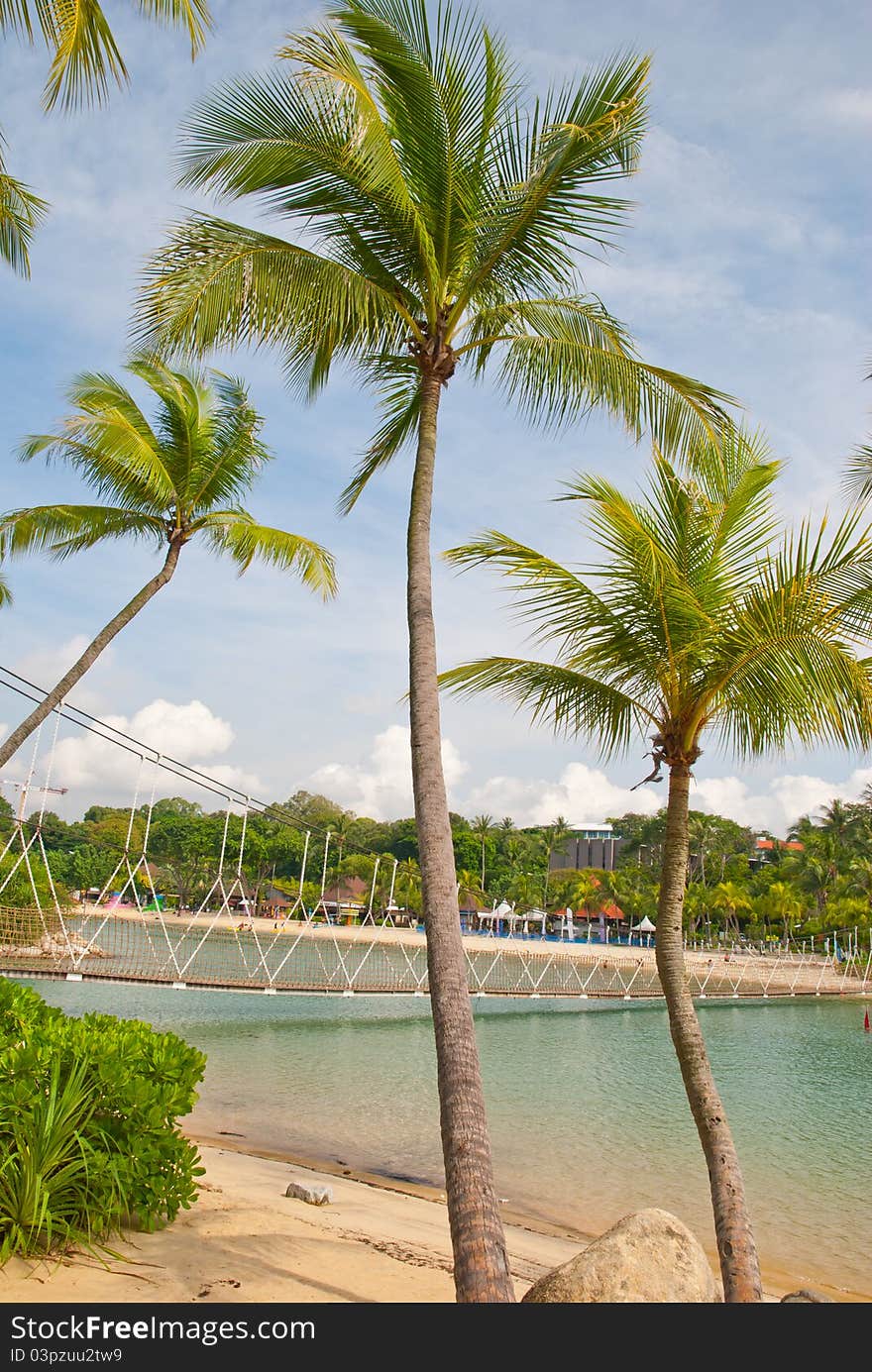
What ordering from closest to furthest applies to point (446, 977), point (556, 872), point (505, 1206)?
1. point (446, 977)
2. point (505, 1206)
3. point (556, 872)

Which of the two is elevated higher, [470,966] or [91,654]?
[91,654]

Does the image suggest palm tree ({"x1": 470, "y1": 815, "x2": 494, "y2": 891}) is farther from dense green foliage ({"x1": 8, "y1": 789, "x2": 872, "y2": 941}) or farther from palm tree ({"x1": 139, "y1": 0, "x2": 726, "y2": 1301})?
palm tree ({"x1": 139, "y1": 0, "x2": 726, "y2": 1301})

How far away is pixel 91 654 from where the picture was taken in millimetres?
7676

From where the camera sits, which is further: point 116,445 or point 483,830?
point 483,830

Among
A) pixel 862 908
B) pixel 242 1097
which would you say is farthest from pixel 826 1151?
pixel 862 908

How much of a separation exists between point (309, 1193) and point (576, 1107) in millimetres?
6212

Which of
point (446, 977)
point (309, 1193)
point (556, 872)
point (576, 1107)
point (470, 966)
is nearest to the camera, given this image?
point (446, 977)

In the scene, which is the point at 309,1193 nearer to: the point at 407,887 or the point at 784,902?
the point at 784,902

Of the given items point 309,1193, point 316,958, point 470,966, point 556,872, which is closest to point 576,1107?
point 309,1193

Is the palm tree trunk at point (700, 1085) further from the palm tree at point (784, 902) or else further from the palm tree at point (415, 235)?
the palm tree at point (784, 902)

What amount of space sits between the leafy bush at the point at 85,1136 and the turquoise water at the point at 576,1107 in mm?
4412

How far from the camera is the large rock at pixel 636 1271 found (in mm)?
2908

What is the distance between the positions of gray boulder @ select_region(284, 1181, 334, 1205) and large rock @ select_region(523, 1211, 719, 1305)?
9.80 feet

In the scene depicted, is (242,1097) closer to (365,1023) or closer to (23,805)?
(23,805)
